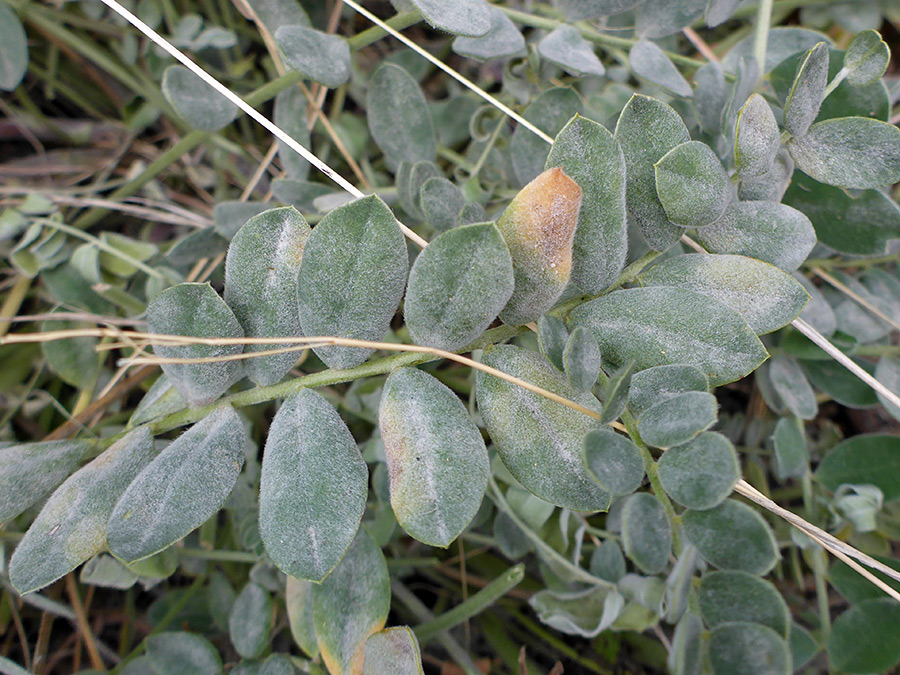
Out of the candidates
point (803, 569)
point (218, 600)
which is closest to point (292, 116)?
point (218, 600)

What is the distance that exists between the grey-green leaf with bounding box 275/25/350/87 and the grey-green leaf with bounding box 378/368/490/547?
405 millimetres

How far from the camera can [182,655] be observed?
31.2 inches

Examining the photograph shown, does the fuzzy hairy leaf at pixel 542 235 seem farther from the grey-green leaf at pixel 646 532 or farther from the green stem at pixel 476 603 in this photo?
the green stem at pixel 476 603

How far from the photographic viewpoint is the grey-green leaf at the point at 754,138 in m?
0.55

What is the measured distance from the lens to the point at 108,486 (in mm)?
608

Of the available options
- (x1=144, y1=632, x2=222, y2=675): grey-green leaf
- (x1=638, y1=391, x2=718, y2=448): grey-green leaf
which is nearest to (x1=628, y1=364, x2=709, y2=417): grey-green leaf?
(x1=638, y1=391, x2=718, y2=448): grey-green leaf

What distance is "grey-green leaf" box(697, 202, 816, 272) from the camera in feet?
1.95

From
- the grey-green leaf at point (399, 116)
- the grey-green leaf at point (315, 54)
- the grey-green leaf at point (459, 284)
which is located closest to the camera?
the grey-green leaf at point (459, 284)

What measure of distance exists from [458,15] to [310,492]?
47 cm

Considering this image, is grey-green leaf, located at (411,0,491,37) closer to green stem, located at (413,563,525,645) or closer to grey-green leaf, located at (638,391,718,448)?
grey-green leaf, located at (638,391,718,448)

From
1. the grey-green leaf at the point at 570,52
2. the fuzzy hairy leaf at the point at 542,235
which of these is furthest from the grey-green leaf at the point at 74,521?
the grey-green leaf at the point at 570,52

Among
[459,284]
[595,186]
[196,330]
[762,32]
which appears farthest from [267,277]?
[762,32]

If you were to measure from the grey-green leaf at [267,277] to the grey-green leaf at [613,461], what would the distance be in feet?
0.97

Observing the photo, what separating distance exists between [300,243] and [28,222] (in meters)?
0.68
